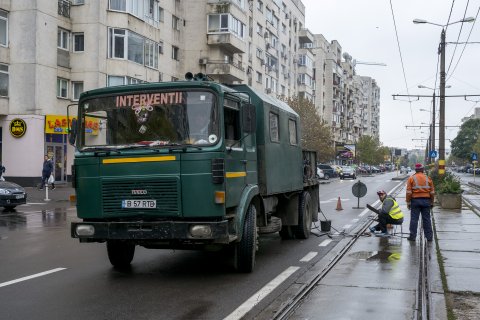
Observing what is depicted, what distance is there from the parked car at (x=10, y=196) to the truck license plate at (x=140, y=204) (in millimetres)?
13188

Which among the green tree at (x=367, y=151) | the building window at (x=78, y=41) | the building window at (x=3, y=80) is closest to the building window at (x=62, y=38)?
the building window at (x=78, y=41)

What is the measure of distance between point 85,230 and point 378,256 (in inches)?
197

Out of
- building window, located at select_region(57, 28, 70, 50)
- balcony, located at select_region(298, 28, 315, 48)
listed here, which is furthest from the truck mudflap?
balcony, located at select_region(298, 28, 315, 48)

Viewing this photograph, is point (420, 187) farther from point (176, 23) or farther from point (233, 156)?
point (176, 23)

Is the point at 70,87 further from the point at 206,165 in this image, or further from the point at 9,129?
the point at 206,165

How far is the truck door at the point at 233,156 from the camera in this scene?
7.32 meters

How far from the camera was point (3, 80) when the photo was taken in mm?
30016

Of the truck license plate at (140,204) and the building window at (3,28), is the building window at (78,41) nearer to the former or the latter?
the building window at (3,28)

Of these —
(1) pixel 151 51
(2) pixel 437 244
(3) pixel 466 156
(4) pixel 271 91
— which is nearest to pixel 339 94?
(3) pixel 466 156

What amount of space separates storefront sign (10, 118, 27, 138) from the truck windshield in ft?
78.5

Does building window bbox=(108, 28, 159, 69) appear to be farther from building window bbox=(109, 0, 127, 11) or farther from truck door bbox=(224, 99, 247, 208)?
truck door bbox=(224, 99, 247, 208)

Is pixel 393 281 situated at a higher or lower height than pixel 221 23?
lower

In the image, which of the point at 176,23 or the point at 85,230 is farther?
the point at 176,23

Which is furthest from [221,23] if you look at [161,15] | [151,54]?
[151,54]
